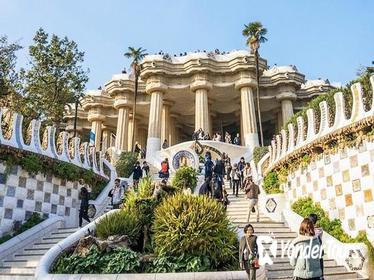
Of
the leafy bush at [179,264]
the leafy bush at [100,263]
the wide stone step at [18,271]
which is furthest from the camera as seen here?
the wide stone step at [18,271]

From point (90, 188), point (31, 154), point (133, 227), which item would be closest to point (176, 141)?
point (90, 188)

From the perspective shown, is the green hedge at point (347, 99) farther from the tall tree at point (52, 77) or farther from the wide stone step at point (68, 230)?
the tall tree at point (52, 77)

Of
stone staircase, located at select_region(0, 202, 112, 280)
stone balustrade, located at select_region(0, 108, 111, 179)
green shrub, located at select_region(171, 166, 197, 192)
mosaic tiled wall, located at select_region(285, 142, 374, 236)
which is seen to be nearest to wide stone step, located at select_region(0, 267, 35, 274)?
stone staircase, located at select_region(0, 202, 112, 280)

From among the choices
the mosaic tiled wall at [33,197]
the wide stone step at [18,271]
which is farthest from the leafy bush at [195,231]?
the mosaic tiled wall at [33,197]

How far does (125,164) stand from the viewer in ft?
91.1

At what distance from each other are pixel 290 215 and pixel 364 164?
10.1 ft

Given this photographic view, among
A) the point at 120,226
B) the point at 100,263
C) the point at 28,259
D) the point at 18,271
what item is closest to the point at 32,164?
the point at 28,259

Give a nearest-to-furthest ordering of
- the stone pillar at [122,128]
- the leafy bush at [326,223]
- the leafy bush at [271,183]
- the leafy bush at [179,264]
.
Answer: the leafy bush at [179,264], the leafy bush at [326,223], the leafy bush at [271,183], the stone pillar at [122,128]

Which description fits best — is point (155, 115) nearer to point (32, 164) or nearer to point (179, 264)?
point (32, 164)

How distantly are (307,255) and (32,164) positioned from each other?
11.4m

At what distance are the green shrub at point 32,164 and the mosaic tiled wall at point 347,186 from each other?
32.1ft

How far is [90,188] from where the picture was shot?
1747 centimetres

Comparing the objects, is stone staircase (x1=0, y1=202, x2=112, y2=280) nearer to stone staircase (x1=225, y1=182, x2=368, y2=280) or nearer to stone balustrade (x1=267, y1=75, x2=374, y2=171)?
stone staircase (x1=225, y1=182, x2=368, y2=280)

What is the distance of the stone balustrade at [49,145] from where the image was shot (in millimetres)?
14030
